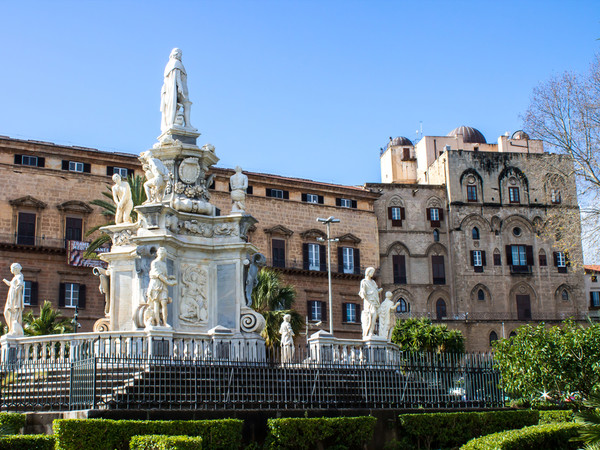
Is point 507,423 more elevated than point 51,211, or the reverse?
point 51,211

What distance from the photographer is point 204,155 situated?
70.9 feet

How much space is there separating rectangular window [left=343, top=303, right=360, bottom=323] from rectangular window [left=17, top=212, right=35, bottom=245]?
2003 cm

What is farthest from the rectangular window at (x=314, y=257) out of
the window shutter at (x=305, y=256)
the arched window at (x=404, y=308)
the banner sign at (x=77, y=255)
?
the banner sign at (x=77, y=255)

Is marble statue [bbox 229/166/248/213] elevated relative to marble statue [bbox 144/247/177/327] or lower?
elevated

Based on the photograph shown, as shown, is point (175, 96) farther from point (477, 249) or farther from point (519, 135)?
point (519, 135)

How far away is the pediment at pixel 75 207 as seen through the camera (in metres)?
45.4

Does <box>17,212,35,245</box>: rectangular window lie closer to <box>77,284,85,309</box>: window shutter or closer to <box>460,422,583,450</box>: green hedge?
<box>77,284,85,309</box>: window shutter

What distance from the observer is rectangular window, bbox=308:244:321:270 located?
5291 cm

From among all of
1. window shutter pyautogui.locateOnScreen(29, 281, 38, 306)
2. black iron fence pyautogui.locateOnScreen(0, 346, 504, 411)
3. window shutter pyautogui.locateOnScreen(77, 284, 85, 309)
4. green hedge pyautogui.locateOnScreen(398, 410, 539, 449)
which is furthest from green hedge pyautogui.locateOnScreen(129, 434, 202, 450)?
window shutter pyautogui.locateOnScreen(77, 284, 85, 309)

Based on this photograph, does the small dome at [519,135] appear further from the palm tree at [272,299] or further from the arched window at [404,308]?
the palm tree at [272,299]

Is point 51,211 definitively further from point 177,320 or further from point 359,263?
point 177,320

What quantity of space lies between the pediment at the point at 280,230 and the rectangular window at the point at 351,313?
602cm

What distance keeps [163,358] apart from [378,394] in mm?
4702

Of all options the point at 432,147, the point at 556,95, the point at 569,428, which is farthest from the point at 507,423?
the point at 432,147
